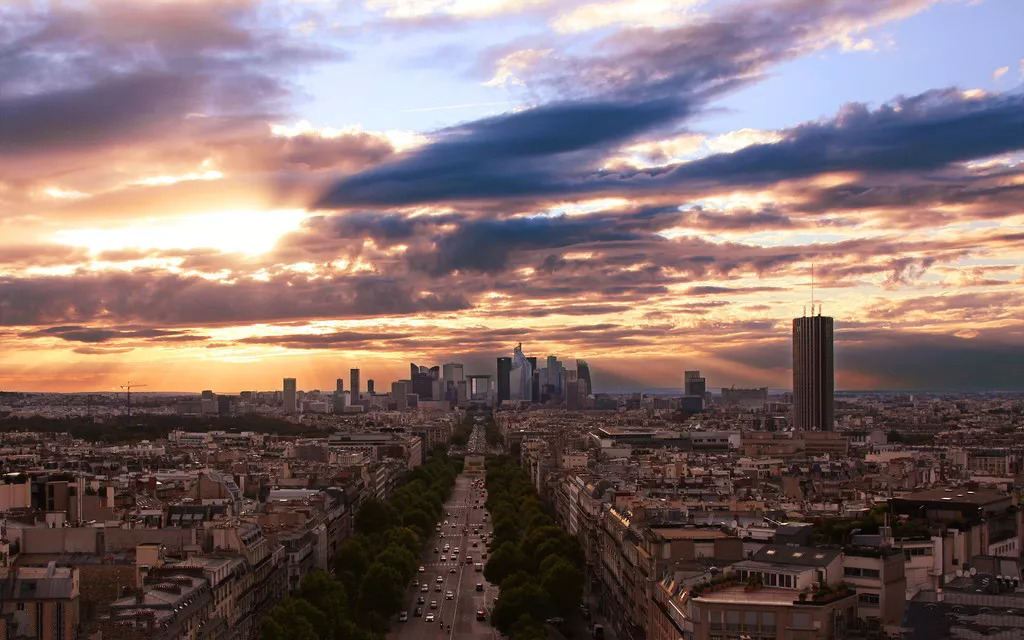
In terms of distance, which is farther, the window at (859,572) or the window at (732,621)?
the window at (859,572)

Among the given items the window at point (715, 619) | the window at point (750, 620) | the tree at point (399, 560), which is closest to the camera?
the window at point (750, 620)

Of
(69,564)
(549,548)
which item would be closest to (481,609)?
(549,548)

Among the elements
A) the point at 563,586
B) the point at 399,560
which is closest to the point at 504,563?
the point at 399,560

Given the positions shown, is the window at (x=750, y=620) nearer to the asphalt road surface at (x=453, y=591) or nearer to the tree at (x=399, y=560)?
the asphalt road surface at (x=453, y=591)

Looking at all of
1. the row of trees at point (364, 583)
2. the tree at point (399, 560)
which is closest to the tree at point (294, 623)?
the row of trees at point (364, 583)

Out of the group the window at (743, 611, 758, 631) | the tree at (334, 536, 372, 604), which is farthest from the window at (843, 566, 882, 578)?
the tree at (334, 536, 372, 604)

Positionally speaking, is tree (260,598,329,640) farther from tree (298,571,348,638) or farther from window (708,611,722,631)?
window (708,611,722,631)

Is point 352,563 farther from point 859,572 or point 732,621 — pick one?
point 732,621
